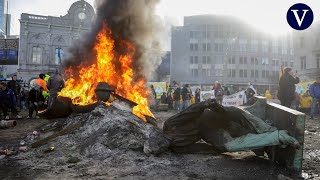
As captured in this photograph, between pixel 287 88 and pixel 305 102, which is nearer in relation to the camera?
pixel 287 88

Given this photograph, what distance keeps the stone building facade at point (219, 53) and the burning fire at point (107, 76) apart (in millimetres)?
51588

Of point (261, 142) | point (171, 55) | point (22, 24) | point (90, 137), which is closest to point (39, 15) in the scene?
point (22, 24)

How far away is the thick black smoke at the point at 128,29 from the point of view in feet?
33.4

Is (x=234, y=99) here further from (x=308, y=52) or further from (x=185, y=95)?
(x=308, y=52)

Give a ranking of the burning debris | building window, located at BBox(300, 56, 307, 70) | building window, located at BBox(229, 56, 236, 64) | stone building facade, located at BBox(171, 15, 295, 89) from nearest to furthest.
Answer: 1. the burning debris
2. building window, located at BBox(300, 56, 307, 70)
3. stone building facade, located at BBox(171, 15, 295, 89)
4. building window, located at BBox(229, 56, 236, 64)

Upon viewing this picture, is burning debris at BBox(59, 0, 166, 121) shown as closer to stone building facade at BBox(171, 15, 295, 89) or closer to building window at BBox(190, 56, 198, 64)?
stone building facade at BBox(171, 15, 295, 89)

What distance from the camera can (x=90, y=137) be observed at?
6.36 m

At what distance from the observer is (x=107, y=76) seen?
9.34 metres

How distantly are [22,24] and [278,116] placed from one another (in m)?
42.9

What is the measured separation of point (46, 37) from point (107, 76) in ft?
121

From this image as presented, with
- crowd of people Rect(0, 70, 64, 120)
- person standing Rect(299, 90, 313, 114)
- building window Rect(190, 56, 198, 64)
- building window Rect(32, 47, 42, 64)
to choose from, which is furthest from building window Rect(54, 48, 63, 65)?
person standing Rect(299, 90, 313, 114)

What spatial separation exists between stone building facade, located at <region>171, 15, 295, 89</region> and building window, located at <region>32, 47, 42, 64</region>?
28.4 m

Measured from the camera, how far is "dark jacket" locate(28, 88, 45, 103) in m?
13.3

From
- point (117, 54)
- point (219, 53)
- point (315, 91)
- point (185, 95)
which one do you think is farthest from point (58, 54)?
point (315, 91)
